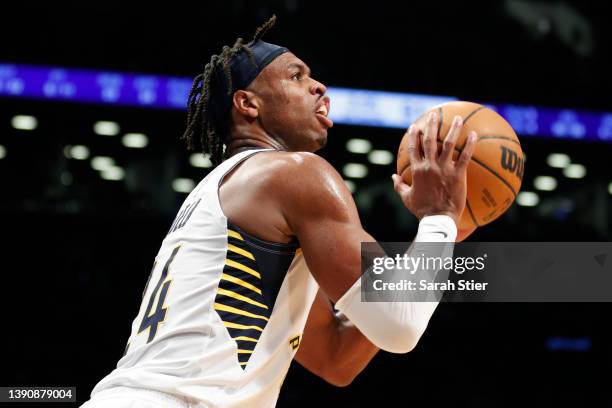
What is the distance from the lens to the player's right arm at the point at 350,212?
2184 mm

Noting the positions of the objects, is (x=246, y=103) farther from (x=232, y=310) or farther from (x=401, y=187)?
(x=232, y=310)

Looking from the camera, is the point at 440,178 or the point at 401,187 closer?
the point at 440,178

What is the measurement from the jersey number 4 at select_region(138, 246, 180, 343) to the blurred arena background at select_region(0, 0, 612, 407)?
308 inches

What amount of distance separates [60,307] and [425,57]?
614 cm

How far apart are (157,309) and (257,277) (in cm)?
31

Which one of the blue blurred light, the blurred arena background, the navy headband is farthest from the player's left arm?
the blue blurred light

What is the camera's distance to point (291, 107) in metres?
2.83

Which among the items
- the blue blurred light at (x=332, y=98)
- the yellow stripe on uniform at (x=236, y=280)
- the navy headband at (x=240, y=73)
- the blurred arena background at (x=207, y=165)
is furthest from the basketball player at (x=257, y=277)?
the blue blurred light at (x=332, y=98)

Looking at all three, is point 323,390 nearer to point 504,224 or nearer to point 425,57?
point 504,224

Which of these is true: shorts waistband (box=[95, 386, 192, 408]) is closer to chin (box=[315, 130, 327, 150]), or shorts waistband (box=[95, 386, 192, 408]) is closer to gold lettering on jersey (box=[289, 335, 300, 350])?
gold lettering on jersey (box=[289, 335, 300, 350])

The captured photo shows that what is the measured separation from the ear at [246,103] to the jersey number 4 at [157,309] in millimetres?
666

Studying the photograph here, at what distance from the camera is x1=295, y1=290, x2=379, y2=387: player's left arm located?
2.90 m

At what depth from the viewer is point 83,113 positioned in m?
10.6

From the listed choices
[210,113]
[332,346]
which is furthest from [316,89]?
[332,346]
